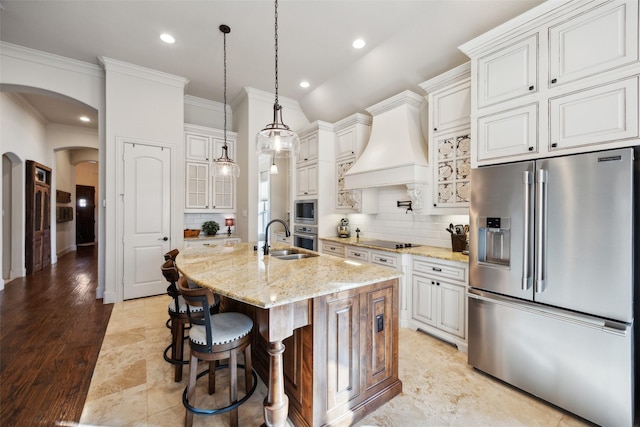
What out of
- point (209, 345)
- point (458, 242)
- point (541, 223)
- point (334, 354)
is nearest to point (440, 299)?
point (458, 242)

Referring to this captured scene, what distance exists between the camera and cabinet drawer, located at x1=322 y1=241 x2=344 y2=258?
4.02 metres

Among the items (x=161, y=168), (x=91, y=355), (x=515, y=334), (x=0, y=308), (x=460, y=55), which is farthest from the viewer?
(x=161, y=168)

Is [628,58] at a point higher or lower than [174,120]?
lower

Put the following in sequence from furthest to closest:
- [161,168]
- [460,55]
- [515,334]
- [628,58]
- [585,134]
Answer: [161,168] < [460,55] < [515,334] < [585,134] < [628,58]

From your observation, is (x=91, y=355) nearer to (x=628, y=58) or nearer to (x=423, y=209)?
(x=423, y=209)

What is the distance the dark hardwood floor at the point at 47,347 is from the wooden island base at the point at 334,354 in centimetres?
144

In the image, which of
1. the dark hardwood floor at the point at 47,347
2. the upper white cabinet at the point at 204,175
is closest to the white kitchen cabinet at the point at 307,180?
the upper white cabinet at the point at 204,175

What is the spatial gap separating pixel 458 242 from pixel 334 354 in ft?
6.66

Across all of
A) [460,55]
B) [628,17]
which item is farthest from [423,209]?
[628,17]

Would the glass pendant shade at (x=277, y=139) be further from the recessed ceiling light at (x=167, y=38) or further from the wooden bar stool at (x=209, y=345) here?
the recessed ceiling light at (x=167, y=38)

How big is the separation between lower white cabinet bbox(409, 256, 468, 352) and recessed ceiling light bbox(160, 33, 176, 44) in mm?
4079

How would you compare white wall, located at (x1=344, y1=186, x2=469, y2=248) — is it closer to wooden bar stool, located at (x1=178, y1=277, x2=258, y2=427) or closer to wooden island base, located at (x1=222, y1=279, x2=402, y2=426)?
wooden island base, located at (x1=222, y1=279, x2=402, y2=426)

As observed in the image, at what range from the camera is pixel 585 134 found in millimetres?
1795

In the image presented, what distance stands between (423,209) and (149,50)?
4242 millimetres
